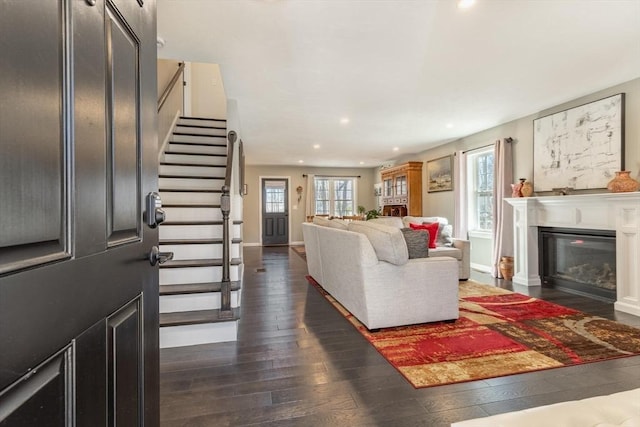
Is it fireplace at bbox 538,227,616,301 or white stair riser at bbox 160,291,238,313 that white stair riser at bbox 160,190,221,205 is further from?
fireplace at bbox 538,227,616,301

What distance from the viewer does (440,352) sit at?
7.56ft

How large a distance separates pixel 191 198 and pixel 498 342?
3.30 meters

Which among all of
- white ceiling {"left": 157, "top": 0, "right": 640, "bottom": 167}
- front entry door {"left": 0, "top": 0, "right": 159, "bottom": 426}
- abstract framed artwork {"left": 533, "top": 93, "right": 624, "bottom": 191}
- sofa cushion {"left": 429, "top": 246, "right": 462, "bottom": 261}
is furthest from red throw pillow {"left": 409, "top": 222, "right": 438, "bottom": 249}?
front entry door {"left": 0, "top": 0, "right": 159, "bottom": 426}

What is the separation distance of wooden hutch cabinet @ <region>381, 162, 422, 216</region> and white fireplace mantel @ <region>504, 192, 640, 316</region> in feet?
9.13

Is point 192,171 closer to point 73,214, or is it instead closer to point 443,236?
point 73,214

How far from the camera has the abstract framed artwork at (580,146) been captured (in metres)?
3.56

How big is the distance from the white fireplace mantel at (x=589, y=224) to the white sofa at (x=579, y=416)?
3.08 m

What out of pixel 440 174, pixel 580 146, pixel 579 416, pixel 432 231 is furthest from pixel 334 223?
pixel 440 174

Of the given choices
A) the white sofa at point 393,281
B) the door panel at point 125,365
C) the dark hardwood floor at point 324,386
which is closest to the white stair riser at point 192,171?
the white sofa at point 393,281

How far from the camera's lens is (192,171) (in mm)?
3969

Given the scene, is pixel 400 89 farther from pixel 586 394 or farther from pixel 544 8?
pixel 586 394

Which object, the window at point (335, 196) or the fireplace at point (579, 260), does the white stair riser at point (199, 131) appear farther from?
the window at point (335, 196)

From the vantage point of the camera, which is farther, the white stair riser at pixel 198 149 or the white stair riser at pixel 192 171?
the white stair riser at pixel 198 149

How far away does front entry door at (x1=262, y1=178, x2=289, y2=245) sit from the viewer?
9.56 meters
